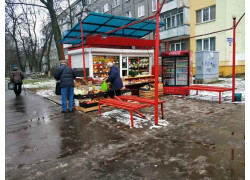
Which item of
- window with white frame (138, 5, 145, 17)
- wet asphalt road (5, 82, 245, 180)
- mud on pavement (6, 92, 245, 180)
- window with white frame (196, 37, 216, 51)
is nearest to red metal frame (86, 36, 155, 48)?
wet asphalt road (5, 82, 245, 180)

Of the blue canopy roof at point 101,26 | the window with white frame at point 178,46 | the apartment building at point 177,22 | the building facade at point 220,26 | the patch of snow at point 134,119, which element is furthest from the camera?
the window with white frame at point 178,46

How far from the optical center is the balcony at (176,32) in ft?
66.9

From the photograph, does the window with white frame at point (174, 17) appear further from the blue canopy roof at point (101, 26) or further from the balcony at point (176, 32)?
the blue canopy roof at point (101, 26)

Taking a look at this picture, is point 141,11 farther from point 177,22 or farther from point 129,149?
point 129,149

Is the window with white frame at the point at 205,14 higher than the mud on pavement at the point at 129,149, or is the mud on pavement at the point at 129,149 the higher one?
the window with white frame at the point at 205,14

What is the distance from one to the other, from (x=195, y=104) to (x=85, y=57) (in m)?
5.51

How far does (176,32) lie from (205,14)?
3.26 m

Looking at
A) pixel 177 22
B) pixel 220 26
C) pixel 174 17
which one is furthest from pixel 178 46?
pixel 220 26

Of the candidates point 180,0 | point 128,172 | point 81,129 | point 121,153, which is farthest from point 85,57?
point 180,0

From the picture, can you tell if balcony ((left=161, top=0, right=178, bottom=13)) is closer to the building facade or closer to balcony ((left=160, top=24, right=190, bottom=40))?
the building facade

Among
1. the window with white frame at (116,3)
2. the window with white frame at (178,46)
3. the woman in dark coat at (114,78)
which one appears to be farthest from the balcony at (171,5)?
the woman in dark coat at (114,78)

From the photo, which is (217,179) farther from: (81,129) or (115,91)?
(115,91)

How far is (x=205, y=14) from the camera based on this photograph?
1952 cm

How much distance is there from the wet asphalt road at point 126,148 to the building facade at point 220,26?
13.5 meters
